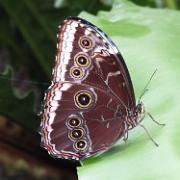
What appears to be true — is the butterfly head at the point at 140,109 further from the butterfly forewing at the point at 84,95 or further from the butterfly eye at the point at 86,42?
the butterfly eye at the point at 86,42

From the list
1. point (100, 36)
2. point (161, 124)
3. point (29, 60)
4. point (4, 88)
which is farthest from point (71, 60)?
point (29, 60)

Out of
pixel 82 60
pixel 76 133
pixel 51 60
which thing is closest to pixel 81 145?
pixel 76 133

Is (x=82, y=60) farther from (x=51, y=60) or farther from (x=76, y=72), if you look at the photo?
(x=51, y=60)

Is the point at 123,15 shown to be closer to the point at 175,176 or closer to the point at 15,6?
the point at 175,176

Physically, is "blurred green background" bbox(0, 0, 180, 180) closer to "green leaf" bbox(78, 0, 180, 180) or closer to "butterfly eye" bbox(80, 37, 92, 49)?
"green leaf" bbox(78, 0, 180, 180)

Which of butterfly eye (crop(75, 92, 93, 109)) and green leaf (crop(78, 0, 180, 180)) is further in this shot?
butterfly eye (crop(75, 92, 93, 109))

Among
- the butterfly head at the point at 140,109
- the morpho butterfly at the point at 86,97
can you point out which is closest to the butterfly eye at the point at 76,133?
the morpho butterfly at the point at 86,97

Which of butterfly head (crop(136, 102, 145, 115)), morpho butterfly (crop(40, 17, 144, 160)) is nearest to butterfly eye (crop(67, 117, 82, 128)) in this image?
morpho butterfly (crop(40, 17, 144, 160))

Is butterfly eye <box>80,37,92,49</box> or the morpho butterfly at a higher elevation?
butterfly eye <box>80,37,92,49</box>
